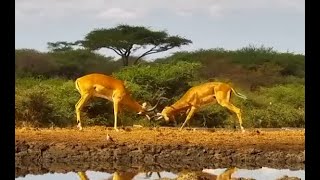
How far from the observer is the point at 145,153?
370 inches

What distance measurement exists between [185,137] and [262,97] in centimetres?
850

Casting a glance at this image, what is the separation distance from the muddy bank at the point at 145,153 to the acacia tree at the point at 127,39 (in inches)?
467

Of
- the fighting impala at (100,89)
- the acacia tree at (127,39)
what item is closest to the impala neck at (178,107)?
the fighting impala at (100,89)

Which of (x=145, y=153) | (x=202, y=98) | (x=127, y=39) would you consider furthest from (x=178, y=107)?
(x=127, y=39)

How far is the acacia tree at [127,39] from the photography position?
72.4 ft

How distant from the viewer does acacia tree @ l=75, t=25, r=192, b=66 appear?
22062mm

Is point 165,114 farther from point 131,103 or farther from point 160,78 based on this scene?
point 160,78

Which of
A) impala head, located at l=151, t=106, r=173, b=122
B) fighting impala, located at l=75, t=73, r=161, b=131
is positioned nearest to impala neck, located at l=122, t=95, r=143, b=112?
fighting impala, located at l=75, t=73, r=161, b=131

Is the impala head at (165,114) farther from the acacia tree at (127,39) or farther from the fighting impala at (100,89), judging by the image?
the acacia tree at (127,39)

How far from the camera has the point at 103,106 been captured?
1584 cm

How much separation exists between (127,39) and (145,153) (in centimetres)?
1302

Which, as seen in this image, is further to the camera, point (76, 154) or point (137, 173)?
point (76, 154)
